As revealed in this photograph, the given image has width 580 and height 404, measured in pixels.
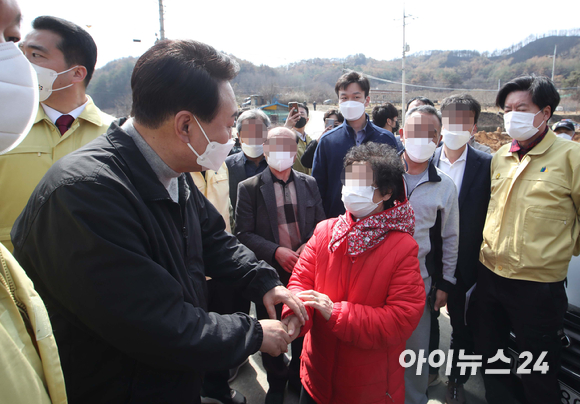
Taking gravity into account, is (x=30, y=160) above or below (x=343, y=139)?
above

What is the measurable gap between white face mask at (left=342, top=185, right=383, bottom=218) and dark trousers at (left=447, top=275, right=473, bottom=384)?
123cm

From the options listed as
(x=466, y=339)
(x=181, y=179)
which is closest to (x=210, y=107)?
(x=181, y=179)

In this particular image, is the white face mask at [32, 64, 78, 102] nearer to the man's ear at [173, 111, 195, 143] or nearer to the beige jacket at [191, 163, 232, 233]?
the beige jacket at [191, 163, 232, 233]

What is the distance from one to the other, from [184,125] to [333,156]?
6.86ft

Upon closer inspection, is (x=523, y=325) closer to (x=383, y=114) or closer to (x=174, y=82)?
(x=174, y=82)

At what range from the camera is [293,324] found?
5.66ft

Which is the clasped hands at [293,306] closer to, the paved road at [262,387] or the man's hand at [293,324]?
the man's hand at [293,324]

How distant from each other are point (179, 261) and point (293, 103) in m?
3.55

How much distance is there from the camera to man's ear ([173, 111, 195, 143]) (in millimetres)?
1323

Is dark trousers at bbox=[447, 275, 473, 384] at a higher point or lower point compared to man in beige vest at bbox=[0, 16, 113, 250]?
lower

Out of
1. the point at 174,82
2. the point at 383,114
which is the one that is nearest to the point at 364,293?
the point at 174,82

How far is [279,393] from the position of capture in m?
2.65

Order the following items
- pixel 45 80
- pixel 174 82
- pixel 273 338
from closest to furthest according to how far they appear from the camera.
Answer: pixel 174 82 → pixel 273 338 → pixel 45 80

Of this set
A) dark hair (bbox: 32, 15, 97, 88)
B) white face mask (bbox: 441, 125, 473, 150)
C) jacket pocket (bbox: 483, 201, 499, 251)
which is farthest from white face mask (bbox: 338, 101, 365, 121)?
dark hair (bbox: 32, 15, 97, 88)
